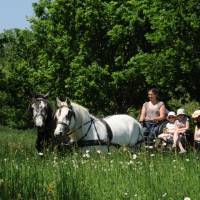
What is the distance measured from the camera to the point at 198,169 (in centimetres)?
824

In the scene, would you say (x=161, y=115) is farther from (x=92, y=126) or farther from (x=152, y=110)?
(x=92, y=126)

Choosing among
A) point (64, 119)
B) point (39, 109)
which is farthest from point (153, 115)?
point (64, 119)

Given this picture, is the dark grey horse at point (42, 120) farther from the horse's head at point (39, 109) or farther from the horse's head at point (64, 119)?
the horse's head at point (64, 119)

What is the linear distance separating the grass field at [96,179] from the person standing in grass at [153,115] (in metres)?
5.37

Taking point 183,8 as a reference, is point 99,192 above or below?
below

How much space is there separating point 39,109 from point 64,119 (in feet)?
3.29

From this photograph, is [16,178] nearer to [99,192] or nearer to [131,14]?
[99,192]

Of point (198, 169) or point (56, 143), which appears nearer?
point (198, 169)

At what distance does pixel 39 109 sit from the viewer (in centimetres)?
1301

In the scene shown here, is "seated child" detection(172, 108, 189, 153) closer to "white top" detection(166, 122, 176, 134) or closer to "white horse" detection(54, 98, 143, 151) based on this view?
"white top" detection(166, 122, 176, 134)

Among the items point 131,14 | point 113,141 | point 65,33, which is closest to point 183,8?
point 131,14

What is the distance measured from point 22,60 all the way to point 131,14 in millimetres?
12565

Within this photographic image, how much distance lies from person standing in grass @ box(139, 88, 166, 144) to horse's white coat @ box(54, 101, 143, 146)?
61cm

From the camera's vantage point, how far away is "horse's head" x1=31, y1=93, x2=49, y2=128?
12859mm
